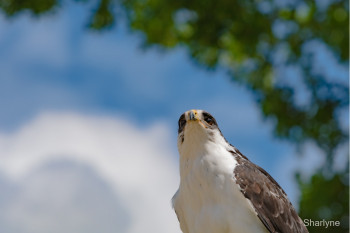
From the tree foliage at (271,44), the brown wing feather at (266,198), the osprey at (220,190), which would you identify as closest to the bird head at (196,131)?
the osprey at (220,190)

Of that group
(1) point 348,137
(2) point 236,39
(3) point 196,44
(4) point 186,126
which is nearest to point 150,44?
(3) point 196,44

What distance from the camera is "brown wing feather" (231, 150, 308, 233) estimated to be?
462 centimetres

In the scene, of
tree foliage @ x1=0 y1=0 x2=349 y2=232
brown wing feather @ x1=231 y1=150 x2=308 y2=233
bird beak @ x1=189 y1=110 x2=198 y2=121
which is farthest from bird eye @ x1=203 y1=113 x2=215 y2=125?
tree foliage @ x1=0 y1=0 x2=349 y2=232

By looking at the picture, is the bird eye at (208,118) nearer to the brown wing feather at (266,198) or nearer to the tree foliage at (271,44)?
the brown wing feather at (266,198)

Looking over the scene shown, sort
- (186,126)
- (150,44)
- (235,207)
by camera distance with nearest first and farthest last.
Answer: (235,207) → (186,126) → (150,44)

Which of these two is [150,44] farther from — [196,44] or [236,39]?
[236,39]

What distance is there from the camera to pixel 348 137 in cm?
1600

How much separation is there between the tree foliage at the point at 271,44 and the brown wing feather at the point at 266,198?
10.6m

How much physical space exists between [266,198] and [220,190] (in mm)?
→ 442

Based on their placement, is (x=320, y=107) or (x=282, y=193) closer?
(x=282, y=193)

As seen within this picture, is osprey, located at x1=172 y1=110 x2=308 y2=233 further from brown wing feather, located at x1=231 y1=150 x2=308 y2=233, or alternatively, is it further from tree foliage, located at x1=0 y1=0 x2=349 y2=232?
tree foliage, located at x1=0 y1=0 x2=349 y2=232

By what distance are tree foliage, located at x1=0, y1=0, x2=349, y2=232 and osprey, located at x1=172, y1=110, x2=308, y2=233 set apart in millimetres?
10785

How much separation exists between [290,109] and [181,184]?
1200cm

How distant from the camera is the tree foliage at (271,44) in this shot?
1605 cm
